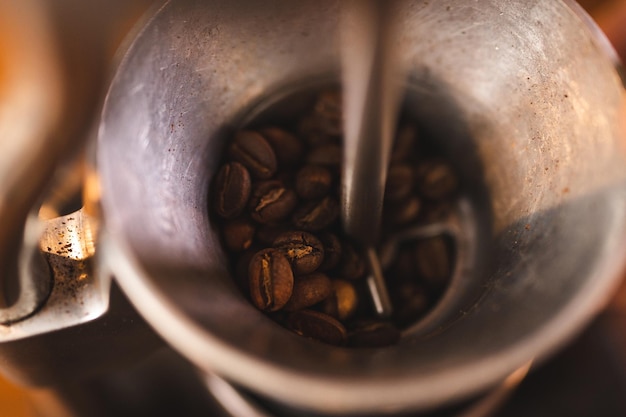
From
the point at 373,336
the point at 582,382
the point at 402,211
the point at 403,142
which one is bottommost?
the point at 582,382

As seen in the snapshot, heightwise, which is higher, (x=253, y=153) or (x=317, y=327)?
(x=253, y=153)

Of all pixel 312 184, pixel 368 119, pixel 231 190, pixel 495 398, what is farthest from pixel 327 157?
pixel 495 398

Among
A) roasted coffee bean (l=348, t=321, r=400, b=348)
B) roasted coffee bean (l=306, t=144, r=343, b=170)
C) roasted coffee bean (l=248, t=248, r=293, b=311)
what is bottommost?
roasted coffee bean (l=348, t=321, r=400, b=348)

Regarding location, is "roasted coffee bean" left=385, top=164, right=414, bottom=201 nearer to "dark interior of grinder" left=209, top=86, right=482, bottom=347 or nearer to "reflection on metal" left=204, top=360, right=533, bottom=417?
"dark interior of grinder" left=209, top=86, right=482, bottom=347

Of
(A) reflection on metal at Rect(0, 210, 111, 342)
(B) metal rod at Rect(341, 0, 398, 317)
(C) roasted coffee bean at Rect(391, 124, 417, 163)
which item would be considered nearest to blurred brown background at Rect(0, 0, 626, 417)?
(A) reflection on metal at Rect(0, 210, 111, 342)

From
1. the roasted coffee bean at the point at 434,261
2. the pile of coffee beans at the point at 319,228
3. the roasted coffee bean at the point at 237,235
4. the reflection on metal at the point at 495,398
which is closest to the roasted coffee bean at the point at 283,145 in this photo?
the pile of coffee beans at the point at 319,228

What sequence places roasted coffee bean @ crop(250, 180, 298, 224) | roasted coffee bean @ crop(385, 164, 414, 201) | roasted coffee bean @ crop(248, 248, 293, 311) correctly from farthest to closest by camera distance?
roasted coffee bean @ crop(385, 164, 414, 201) < roasted coffee bean @ crop(250, 180, 298, 224) < roasted coffee bean @ crop(248, 248, 293, 311)

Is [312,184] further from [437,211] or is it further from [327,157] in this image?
[437,211]

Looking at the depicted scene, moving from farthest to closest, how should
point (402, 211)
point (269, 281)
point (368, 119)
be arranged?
point (402, 211) → point (269, 281) → point (368, 119)
